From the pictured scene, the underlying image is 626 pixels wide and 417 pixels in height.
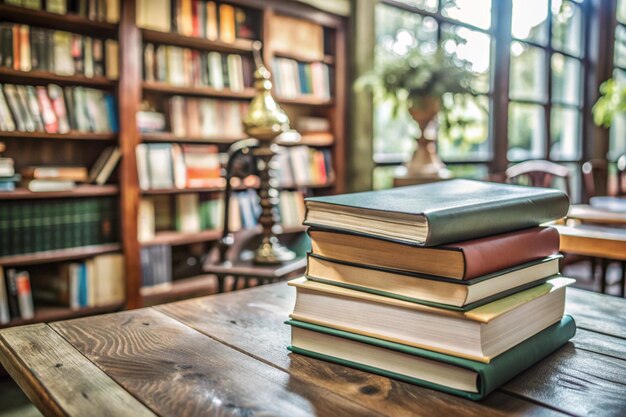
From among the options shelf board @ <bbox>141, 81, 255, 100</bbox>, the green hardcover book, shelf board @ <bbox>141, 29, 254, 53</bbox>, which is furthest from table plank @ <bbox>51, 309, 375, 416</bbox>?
shelf board @ <bbox>141, 29, 254, 53</bbox>

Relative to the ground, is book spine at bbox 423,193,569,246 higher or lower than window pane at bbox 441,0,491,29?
lower

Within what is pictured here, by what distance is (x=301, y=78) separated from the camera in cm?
362

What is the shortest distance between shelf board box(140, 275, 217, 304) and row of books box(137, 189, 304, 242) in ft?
0.92

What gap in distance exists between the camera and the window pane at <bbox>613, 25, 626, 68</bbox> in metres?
6.24

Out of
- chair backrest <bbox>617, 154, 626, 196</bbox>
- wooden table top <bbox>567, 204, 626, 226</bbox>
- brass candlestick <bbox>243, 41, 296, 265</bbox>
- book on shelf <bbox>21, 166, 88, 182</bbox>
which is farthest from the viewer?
chair backrest <bbox>617, 154, 626, 196</bbox>

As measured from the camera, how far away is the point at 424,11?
425cm

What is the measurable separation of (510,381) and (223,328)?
15.7 inches

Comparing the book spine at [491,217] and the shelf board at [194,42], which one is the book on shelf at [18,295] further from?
the book spine at [491,217]

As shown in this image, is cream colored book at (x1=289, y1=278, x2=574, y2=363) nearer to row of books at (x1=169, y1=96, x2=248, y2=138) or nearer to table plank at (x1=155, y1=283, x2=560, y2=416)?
table plank at (x1=155, y1=283, x2=560, y2=416)

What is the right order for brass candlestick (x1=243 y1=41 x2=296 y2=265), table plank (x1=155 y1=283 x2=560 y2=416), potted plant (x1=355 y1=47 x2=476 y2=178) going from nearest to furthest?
1. table plank (x1=155 y1=283 x2=560 y2=416)
2. brass candlestick (x1=243 y1=41 x2=296 y2=265)
3. potted plant (x1=355 y1=47 x2=476 y2=178)

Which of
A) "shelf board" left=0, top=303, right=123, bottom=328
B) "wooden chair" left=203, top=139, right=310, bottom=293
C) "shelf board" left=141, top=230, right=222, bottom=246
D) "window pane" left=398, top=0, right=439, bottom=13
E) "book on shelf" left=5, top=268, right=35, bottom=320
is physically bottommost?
"shelf board" left=0, top=303, right=123, bottom=328

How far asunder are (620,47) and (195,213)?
546 cm

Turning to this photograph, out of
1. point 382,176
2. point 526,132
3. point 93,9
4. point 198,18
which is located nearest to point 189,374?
point 93,9

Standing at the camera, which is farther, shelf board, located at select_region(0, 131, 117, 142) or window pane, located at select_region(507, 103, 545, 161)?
window pane, located at select_region(507, 103, 545, 161)
